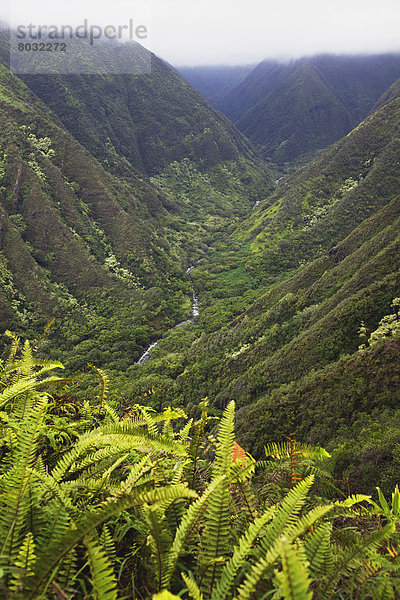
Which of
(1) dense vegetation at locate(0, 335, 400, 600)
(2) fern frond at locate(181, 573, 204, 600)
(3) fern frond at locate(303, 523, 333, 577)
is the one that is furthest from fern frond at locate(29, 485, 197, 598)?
(3) fern frond at locate(303, 523, 333, 577)

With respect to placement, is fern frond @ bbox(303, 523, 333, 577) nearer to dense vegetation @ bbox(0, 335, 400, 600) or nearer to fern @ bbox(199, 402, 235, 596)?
dense vegetation @ bbox(0, 335, 400, 600)

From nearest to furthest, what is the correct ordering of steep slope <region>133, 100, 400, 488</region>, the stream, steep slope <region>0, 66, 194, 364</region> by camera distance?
steep slope <region>133, 100, 400, 488</region> → the stream → steep slope <region>0, 66, 194, 364</region>

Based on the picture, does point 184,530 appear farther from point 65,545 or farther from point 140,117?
point 140,117

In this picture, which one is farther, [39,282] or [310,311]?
[39,282]

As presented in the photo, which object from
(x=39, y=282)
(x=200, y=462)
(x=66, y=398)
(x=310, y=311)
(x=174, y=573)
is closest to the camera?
(x=174, y=573)

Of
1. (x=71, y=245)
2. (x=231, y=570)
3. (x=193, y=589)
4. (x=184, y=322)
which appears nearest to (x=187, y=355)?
(x=184, y=322)

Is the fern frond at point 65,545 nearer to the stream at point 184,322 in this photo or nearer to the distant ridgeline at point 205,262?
the distant ridgeline at point 205,262

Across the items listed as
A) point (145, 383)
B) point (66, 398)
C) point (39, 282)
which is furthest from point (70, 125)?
point (66, 398)

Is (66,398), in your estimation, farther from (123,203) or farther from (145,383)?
(123,203)
